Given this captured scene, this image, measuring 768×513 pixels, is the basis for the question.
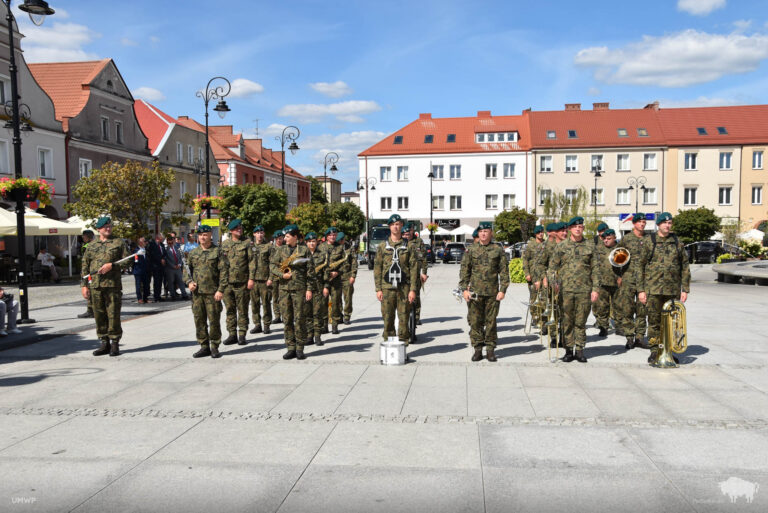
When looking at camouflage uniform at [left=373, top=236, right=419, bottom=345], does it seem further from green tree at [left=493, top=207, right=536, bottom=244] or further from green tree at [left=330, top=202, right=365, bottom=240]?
green tree at [left=330, top=202, right=365, bottom=240]

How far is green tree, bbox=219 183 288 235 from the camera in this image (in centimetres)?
4466

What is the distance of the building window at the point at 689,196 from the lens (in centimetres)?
5559

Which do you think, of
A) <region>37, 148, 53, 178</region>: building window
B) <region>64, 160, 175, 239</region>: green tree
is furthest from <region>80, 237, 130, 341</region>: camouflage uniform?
<region>37, 148, 53, 178</region>: building window

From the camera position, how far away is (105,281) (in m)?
8.92

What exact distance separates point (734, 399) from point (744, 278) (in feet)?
61.9

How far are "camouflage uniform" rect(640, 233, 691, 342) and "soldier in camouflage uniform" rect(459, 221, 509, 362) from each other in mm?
1915

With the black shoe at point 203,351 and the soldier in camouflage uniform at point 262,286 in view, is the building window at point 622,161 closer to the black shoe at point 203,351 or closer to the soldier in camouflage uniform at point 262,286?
the soldier in camouflage uniform at point 262,286

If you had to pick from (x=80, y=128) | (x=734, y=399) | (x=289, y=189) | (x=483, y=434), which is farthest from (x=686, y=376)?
(x=289, y=189)

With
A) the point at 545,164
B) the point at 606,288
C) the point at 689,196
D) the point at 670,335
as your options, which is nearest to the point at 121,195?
the point at 606,288

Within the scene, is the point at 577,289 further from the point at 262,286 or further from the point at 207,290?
the point at 262,286

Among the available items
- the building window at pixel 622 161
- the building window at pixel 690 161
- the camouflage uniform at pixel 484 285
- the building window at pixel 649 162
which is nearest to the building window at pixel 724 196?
the building window at pixel 690 161

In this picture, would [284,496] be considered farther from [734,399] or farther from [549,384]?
[734,399]

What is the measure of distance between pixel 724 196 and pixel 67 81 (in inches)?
2107

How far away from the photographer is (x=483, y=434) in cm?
532
